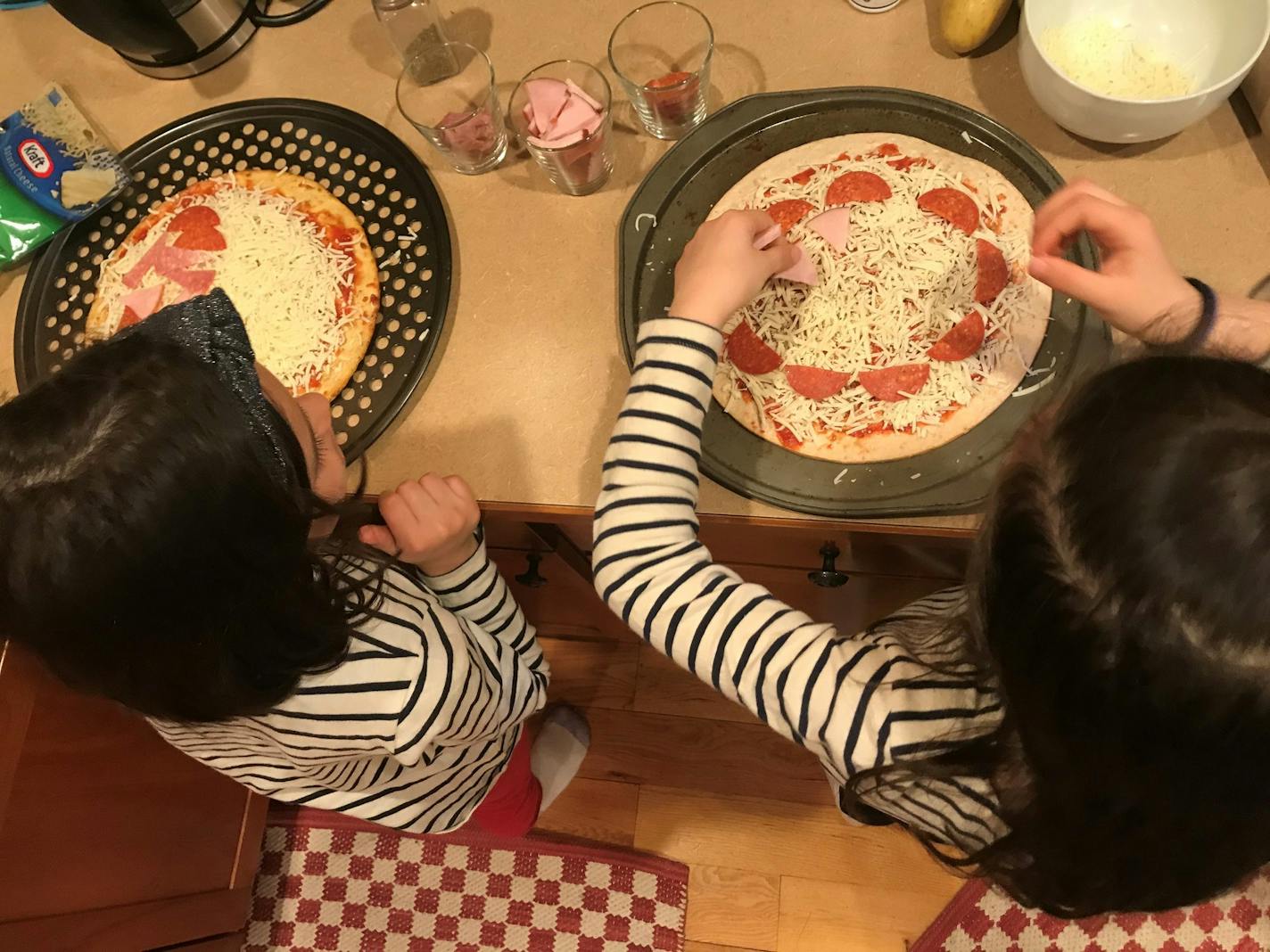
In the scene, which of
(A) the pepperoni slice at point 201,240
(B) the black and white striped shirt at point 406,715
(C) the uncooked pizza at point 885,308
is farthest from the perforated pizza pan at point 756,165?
(A) the pepperoni slice at point 201,240

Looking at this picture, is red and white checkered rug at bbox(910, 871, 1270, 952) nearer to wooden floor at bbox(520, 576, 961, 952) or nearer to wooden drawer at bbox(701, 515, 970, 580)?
wooden floor at bbox(520, 576, 961, 952)

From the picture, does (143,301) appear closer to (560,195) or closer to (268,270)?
(268,270)

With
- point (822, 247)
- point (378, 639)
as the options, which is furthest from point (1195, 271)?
point (378, 639)

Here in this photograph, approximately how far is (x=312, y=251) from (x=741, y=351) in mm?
482

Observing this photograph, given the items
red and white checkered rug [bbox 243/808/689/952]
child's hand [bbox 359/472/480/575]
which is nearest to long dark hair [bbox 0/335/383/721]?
child's hand [bbox 359/472/480/575]

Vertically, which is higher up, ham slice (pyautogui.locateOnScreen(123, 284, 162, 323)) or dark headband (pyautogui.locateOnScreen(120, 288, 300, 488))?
dark headband (pyautogui.locateOnScreen(120, 288, 300, 488))

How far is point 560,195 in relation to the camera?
0.94m

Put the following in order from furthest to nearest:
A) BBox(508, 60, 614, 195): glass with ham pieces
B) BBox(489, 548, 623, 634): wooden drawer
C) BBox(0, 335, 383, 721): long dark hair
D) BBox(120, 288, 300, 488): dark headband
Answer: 1. BBox(489, 548, 623, 634): wooden drawer
2. BBox(508, 60, 614, 195): glass with ham pieces
3. BBox(120, 288, 300, 488): dark headband
4. BBox(0, 335, 383, 721): long dark hair

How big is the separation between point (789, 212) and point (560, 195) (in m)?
0.25

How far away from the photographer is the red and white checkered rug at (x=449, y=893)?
1.41m

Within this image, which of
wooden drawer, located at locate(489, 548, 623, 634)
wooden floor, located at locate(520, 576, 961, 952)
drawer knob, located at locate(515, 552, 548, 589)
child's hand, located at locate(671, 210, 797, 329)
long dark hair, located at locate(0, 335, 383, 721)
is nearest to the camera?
long dark hair, located at locate(0, 335, 383, 721)

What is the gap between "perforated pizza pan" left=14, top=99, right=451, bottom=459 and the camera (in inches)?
35.3

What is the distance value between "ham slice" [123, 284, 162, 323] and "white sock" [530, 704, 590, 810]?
2.90 ft

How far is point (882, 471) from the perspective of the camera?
80 centimetres
